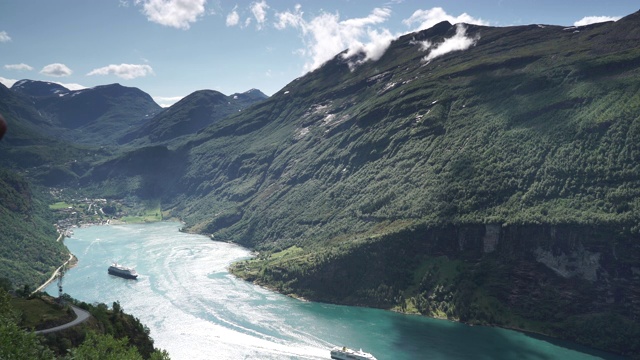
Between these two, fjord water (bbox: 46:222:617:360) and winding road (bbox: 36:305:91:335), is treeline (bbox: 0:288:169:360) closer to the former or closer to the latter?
winding road (bbox: 36:305:91:335)

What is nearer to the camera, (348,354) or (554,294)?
(348,354)

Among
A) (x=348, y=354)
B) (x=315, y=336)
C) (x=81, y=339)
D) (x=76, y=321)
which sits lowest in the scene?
(x=315, y=336)

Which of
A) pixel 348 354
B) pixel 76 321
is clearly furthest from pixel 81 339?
pixel 348 354

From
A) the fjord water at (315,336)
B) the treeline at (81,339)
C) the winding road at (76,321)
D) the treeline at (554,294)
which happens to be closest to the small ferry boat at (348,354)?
the fjord water at (315,336)

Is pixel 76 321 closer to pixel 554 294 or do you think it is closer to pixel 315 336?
pixel 315 336

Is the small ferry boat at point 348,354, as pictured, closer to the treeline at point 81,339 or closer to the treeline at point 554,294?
the treeline at point 554,294

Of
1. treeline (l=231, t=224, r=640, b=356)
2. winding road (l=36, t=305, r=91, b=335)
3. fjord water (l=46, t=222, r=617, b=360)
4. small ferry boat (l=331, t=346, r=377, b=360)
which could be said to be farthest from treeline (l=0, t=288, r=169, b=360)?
treeline (l=231, t=224, r=640, b=356)

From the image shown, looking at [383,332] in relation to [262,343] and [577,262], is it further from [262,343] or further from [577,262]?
[577,262]

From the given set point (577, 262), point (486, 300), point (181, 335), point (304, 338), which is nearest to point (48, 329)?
point (181, 335)
